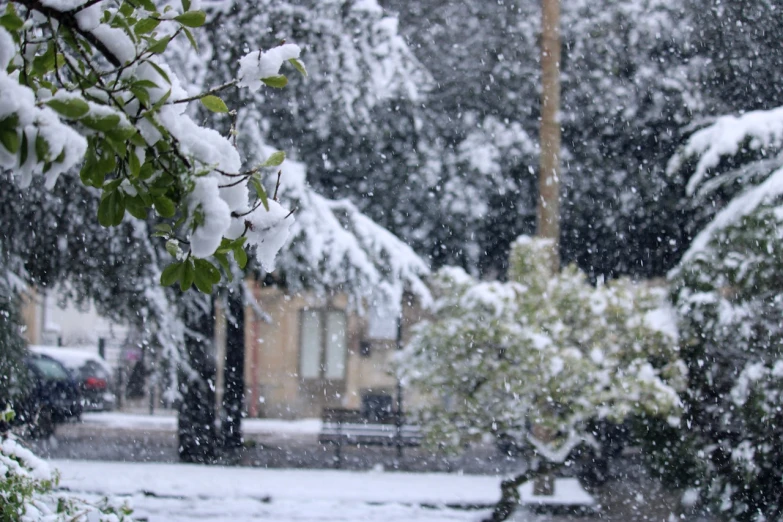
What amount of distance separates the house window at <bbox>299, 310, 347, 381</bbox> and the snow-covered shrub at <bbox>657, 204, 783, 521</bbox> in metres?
12.8

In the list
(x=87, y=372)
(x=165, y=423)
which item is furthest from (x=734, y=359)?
(x=165, y=423)

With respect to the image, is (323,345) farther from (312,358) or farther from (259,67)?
(259,67)

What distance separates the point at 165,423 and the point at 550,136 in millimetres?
11605

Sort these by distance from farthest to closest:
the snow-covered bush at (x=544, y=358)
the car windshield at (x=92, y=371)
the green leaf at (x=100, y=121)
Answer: the car windshield at (x=92, y=371) < the snow-covered bush at (x=544, y=358) < the green leaf at (x=100, y=121)

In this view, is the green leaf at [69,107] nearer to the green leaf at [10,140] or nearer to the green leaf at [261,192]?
the green leaf at [10,140]

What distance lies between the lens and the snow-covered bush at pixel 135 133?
4.71 ft

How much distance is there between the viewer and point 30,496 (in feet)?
10.7

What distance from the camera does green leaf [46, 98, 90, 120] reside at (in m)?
1.42

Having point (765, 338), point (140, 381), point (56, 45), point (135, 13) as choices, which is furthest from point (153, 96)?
point (140, 381)

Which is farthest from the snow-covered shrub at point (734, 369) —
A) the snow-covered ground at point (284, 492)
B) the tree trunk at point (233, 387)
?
the tree trunk at point (233, 387)

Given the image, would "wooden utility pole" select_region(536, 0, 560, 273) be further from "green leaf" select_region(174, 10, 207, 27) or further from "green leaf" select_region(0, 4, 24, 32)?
"green leaf" select_region(0, 4, 24, 32)

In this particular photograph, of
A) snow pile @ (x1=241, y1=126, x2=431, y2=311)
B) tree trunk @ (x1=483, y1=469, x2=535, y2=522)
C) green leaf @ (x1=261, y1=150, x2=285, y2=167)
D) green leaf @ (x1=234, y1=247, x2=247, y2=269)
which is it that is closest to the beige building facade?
snow pile @ (x1=241, y1=126, x2=431, y2=311)

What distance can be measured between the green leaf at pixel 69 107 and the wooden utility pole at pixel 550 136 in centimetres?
708

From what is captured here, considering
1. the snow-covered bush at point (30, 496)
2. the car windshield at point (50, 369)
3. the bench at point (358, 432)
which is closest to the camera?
the snow-covered bush at point (30, 496)
